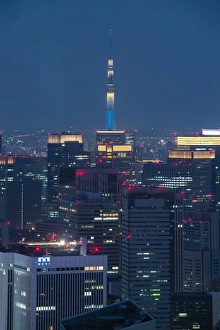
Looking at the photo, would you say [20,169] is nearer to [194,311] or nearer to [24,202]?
[24,202]

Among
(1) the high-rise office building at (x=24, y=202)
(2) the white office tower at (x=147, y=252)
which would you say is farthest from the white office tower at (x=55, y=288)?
(1) the high-rise office building at (x=24, y=202)

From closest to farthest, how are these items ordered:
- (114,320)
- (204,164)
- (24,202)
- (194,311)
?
(114,320), (194,311), (24,202), (204,164)

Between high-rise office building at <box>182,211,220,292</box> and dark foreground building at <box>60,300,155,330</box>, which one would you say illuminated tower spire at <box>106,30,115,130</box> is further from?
dark foreground building at <box>60,300,155,330</box>

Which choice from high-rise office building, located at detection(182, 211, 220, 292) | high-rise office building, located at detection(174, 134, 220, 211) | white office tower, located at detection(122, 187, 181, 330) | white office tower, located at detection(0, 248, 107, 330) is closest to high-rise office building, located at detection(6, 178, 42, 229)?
high-rise office building, located at detection(182, 211, 220, 292)

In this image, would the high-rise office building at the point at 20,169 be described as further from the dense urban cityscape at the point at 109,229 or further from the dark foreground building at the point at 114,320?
the dark foreground building at the point at 114,320

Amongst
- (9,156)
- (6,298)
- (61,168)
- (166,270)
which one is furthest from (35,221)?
(6,298)

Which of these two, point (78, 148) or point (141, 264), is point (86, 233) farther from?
point (78, 148)

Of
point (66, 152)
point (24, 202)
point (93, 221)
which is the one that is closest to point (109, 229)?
point (93, 221)
